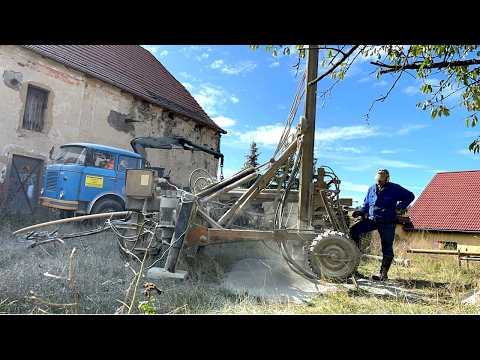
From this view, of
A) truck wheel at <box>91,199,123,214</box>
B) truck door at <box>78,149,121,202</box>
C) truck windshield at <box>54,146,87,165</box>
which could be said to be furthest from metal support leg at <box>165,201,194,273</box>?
truck windshield at <box>54,146,87,165</box>

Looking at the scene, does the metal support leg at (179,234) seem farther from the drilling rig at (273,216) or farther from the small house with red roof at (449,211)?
the small house with red roof at (449,211)

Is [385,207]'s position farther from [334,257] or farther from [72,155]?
[72,155]

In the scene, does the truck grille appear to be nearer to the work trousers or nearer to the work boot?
the work trousers

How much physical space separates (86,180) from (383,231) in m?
6.09

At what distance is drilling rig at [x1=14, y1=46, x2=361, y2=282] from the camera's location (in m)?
4.68

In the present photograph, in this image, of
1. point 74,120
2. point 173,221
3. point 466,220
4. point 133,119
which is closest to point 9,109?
point 74,120

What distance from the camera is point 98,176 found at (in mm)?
8016

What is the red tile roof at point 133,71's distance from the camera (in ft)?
35.5

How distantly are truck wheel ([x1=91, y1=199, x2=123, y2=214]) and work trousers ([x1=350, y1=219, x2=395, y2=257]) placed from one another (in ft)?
16.9

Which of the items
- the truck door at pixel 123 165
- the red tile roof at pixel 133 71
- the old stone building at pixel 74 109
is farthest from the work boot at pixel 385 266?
the red tile roof at pixel 133 71
